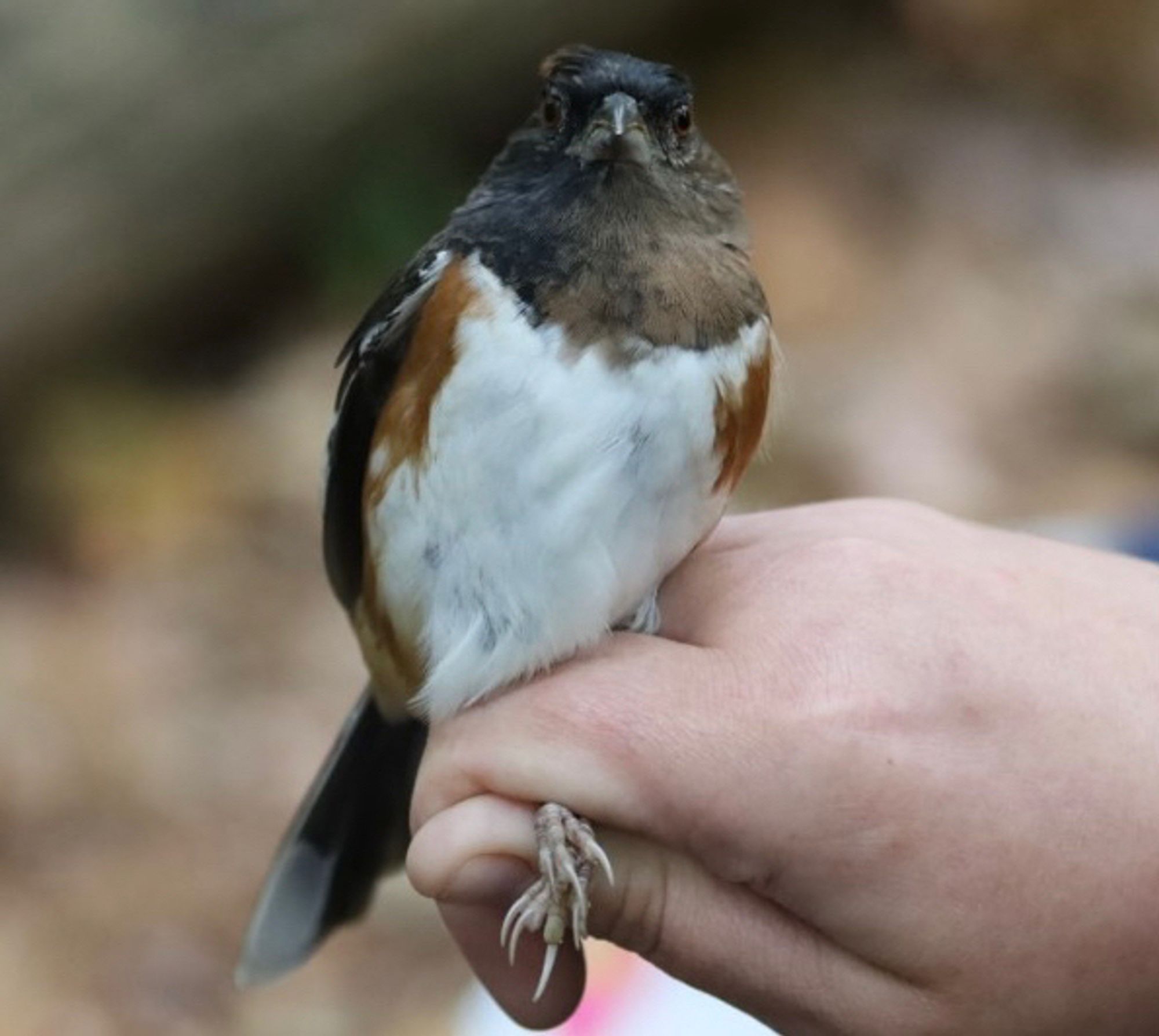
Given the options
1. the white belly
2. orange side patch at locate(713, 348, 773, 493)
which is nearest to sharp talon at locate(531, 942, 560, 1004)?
the white belly

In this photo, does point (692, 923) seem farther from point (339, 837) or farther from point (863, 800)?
point (339, 837)

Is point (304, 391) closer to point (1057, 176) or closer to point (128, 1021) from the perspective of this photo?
point (128, 1021)

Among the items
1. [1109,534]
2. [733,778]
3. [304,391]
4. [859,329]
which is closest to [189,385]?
[304,391]

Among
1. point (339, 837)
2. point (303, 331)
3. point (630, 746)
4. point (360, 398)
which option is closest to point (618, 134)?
point (360, 398)

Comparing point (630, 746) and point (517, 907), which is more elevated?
point (630, 746)

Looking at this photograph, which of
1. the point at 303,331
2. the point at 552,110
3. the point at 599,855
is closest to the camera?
the point at 599,855

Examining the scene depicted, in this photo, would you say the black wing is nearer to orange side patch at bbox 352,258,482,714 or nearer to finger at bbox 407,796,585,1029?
orange side patch at bbox 352,258,482,714

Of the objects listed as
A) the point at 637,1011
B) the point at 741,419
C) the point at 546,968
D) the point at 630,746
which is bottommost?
the point at 637,1011
